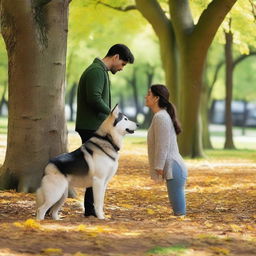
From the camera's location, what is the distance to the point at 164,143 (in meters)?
8.01

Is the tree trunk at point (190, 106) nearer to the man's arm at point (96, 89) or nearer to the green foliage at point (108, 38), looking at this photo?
the green foliage at point (108, 38)

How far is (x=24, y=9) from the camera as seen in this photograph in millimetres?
10680

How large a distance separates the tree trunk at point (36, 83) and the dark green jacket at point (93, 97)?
7.99 feet

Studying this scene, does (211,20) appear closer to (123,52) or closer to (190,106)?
(190,106)

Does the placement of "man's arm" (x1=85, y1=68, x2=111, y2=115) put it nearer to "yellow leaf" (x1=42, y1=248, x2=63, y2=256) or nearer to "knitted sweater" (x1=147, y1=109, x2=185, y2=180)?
"knitted sweater" (x1=147, y1=109, x2=185, y2=180)

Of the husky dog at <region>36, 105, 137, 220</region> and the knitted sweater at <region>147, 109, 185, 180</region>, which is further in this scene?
the knitted sweater at <region>147, 109, 185, 180</region>

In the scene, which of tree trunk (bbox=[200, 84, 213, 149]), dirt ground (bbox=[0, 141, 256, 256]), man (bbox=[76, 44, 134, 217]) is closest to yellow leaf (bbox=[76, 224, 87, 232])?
dirt ground (bbox=[0, 141, 256, 256])

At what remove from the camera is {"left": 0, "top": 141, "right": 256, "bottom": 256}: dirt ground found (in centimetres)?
582

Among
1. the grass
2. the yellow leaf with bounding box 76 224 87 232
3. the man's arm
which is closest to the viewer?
the grass

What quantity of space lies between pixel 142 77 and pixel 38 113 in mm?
46226

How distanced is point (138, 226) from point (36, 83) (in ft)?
13.0

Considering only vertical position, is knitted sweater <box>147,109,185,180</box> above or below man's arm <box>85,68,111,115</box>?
below

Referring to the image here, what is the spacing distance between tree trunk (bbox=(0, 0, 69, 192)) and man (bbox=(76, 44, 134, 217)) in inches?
95.7

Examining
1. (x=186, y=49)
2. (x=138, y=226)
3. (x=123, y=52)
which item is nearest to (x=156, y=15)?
(x=186, y=49)
